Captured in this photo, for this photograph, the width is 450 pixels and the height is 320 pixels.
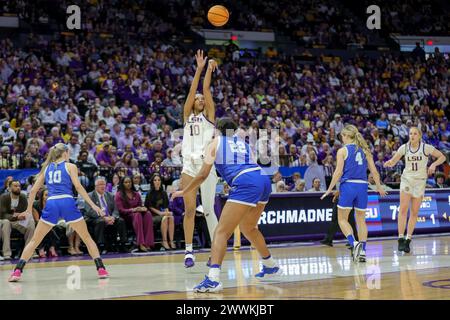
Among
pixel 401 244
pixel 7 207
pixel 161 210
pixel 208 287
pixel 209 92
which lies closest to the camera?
pixel 208 287

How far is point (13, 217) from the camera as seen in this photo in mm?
14766

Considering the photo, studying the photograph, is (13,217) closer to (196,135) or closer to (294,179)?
(196,135)

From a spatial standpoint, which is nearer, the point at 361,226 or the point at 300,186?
the point at 361,226

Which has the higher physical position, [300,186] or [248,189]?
[248,189]

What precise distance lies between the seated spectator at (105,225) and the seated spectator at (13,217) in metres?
1.28

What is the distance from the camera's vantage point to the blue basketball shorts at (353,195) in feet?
41.9

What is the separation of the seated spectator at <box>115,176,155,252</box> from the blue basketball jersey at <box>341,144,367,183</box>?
481cm

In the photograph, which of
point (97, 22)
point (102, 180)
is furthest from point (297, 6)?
point (102, 180)

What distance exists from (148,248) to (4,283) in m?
5.85

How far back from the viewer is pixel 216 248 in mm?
8828

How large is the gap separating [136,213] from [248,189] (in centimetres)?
725

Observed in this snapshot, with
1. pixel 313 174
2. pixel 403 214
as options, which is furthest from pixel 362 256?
pixel 313 174

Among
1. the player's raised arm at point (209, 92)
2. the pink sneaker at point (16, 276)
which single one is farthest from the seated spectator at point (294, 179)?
the pink sneaker at point (16, 276)
